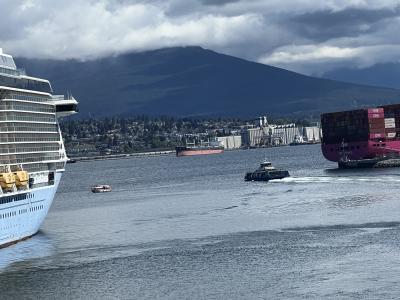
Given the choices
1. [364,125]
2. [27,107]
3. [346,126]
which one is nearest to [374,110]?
[364,125]

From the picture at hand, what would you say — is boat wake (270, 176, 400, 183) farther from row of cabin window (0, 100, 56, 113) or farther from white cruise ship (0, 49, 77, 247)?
white cruise ship (0, 49, 77, 247)

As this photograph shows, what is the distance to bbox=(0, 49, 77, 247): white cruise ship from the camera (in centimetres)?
5044

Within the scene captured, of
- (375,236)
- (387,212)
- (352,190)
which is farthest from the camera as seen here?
(352,190)

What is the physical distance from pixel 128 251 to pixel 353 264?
535 inches

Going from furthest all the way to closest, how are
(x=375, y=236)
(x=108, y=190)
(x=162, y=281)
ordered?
(x=108, y=190) < (x=375, y=236) < (x=162, y=281)

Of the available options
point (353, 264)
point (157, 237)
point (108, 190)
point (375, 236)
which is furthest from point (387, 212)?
point (108, 190)

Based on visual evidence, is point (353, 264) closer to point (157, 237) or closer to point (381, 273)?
Answer: point (381, 273)

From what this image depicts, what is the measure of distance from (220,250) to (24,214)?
36.4 feet

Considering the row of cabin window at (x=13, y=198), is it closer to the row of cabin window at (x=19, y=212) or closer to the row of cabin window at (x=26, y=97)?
the row of cabin window at (x=19, y=212)

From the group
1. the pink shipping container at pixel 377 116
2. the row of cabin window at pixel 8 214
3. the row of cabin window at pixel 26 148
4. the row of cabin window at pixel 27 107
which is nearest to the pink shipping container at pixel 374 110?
the pink shipping container at pixel 377 116

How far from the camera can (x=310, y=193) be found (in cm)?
8112

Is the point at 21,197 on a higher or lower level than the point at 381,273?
higher

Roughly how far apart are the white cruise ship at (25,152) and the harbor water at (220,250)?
1671mm

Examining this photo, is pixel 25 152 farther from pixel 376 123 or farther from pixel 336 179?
pixel 376 123
